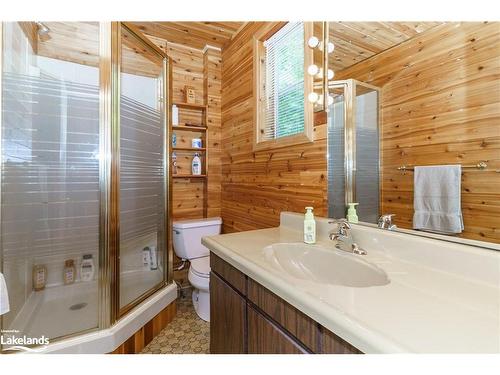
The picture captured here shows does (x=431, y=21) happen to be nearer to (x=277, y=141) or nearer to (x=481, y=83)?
(x=481, y=83)

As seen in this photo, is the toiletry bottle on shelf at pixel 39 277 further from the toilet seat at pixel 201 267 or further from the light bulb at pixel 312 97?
the light bulb at pixel 312 97

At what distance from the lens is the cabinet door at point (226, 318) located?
94 centimetres

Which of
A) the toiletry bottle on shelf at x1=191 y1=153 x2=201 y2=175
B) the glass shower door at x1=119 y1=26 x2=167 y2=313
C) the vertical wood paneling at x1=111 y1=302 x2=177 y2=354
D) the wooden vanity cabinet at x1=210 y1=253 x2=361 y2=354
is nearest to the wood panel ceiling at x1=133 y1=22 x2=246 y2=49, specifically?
the glass shower door at x1=119 y1=26 x2=167 y2=313

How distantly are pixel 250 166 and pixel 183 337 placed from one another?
1356 millimetres

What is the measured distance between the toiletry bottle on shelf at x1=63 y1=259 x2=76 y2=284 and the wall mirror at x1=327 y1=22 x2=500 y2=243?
172 centimetres

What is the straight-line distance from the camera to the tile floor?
1575 millimetres

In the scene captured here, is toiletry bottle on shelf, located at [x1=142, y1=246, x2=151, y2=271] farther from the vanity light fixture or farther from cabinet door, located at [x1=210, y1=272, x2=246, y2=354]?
the vanity light fixture

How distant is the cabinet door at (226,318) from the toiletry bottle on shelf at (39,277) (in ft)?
4.15

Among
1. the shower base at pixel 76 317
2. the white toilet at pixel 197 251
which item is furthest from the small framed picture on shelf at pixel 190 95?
the shower base at pixel 76 317

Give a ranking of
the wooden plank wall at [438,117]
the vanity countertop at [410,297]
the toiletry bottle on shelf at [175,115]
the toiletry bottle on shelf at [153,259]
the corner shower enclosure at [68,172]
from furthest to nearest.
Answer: the toiletry bottle on shelf at [175,115] → the toiletry bottle on shelf at [153,259] → the corner shower enclosure at [68,172] → the wooden plank wall at [438,117] → the vanity countertop at [410,297]

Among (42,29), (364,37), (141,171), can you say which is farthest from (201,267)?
(42,29)

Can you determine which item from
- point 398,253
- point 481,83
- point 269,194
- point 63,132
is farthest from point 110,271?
point 481,83

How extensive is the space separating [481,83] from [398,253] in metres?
0.62

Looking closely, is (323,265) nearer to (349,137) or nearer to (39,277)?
(349,137)
